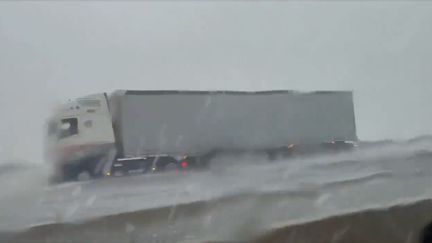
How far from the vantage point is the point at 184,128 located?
1552mm

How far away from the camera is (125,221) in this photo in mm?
1459

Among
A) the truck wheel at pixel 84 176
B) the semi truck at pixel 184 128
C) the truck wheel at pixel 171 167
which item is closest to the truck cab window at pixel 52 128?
the semi truck at pixel 184 128

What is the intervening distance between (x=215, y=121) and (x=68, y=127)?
15.9 inches

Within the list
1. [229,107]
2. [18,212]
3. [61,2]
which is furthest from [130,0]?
[18,212]

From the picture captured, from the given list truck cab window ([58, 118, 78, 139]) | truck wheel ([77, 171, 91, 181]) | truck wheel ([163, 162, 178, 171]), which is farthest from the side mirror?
truck wheel ([163, 162, 178, 171])

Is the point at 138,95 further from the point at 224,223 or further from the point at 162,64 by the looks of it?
the point at 224,223

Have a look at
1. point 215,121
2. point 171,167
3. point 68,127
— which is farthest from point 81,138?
point 215,121

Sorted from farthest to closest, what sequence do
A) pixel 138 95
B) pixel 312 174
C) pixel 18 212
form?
pixel 312 174
pixel 138 95
pixel 18 212

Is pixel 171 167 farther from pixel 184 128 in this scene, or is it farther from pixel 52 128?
pixel 52 128

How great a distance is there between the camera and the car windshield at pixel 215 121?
1.44 meters

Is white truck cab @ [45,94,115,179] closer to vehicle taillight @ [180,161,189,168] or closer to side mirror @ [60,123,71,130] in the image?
side mirror @ [60,123,71,130]

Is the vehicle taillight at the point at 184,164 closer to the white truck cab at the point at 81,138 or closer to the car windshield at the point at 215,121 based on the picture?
the car windshield at the point at 215,121

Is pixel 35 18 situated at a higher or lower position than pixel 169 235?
higher

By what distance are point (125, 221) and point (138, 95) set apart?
1.11 ft
